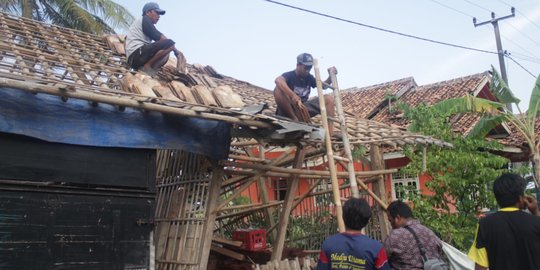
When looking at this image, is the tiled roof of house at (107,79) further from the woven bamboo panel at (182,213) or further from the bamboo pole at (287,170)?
the woven bamboo panel at (182,213)

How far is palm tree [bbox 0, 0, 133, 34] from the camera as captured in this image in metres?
16.3

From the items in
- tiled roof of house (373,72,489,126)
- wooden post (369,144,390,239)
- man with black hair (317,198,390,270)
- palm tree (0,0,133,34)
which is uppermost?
palm tree (0,0,133,34)

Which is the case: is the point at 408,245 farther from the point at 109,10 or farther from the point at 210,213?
the point at 109,10

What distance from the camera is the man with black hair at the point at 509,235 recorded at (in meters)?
3.21

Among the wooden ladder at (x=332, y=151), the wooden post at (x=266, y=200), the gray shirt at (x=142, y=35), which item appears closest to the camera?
the wooden ladder at (x=332, y=151)

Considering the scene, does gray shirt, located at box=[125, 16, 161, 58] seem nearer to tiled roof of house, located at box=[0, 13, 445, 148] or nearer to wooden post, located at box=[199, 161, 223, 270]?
tiled roof of house, located at box=[0, 13, 445, 148]

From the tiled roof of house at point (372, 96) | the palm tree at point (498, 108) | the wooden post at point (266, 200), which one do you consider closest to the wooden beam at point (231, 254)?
the wooden post at point (266, 200)

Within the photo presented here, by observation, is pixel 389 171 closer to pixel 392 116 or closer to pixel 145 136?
pixel 145 136

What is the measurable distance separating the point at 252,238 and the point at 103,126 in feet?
10.3

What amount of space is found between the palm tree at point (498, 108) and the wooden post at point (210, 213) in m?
5.54

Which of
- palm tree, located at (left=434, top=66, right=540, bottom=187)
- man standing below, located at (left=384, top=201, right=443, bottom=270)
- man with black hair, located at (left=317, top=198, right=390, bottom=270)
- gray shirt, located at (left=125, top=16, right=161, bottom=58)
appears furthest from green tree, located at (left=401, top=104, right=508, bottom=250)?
gray shirt, located at (left=125, top=16, right=161, bottom=58)

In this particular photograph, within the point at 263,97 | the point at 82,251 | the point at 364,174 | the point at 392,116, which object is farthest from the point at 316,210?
the point at 392,116

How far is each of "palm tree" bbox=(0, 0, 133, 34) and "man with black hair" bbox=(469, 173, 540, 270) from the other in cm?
1582

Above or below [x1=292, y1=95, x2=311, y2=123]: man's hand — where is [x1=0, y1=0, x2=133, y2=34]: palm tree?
above
